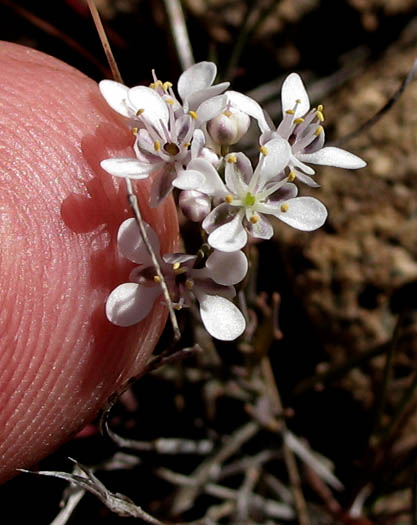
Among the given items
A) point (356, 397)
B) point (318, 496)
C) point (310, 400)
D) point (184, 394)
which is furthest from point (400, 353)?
point (184, 394)

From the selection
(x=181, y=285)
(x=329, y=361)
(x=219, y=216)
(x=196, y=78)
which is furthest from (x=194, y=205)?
(x=329, y=361)

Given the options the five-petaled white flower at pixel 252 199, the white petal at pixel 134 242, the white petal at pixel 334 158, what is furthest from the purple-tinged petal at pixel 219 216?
the white petal at pixel 334 158

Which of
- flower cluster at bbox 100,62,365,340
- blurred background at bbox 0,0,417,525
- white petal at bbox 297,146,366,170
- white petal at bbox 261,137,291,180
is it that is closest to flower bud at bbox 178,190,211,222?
flower cluster at bbox 100,62,365,340

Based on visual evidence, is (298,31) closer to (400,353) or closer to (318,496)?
(400,353)

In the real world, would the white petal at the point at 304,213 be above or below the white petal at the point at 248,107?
below

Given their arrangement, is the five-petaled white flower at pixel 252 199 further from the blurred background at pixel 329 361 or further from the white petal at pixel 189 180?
the blurred background at pixel 329 361

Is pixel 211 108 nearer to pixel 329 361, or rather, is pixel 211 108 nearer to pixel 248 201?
pixel 248 201
